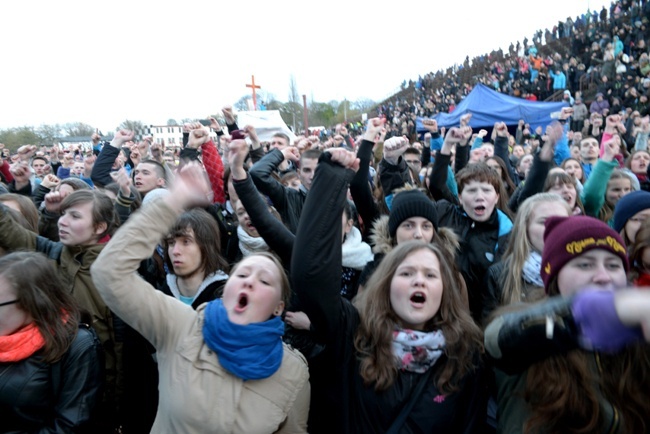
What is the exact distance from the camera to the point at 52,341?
2119mm

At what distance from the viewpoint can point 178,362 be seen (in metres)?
1.81

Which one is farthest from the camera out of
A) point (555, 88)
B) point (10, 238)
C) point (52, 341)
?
point (555, 88)

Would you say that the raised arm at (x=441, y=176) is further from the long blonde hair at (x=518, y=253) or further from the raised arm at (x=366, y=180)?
the long blonde hair at (x=518, y=253)

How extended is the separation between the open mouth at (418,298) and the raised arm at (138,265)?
3.22 ft

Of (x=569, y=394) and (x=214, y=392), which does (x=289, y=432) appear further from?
(x=569, y=394)

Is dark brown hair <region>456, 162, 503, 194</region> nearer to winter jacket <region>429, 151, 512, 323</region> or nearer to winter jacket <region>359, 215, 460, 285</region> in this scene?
winter jacket <region>429, 151, 512, 323</region>

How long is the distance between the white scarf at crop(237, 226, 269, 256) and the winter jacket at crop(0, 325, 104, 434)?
4.26 feet

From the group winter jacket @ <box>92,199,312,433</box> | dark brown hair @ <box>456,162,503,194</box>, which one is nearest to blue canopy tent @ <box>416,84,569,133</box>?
dark brown hair @ <box>456,162,503,194</box>

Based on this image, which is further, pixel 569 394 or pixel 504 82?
pixel 504 82

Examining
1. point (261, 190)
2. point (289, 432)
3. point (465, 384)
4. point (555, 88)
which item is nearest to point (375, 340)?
point (465, 384)

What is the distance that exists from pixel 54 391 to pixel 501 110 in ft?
51.2

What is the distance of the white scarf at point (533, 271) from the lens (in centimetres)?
245

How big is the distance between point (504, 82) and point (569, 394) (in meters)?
23.6

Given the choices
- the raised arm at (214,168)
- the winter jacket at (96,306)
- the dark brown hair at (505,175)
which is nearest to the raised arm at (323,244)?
the winter jacket at (96,306)
